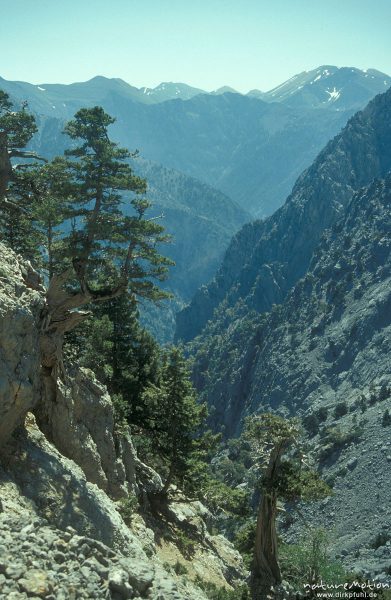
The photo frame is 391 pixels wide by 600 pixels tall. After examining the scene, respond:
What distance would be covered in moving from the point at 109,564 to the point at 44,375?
7.53 m

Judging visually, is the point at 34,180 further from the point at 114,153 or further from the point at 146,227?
the point at 146,227

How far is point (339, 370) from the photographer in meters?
106

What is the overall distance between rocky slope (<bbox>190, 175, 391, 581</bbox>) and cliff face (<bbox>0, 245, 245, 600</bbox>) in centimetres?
2491

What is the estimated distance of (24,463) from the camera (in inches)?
564

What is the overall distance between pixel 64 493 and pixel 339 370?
96936mm

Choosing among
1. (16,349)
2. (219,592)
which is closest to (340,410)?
(219,592)

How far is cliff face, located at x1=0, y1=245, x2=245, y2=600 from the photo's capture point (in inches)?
419

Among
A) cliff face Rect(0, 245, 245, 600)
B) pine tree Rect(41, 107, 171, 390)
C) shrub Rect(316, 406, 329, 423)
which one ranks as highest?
pine tree Rect(41, 107, 171, 390)

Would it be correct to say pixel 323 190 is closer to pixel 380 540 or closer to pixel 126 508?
pixel 380 540

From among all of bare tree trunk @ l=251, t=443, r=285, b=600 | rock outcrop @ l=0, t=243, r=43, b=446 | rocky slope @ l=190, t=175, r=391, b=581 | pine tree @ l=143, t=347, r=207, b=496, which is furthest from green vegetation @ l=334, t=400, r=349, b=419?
rock outcrop @ l=0, t=243, r=43, b=446

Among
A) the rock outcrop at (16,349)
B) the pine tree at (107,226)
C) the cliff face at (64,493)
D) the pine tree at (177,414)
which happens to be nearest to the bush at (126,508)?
the cliff face at (64,493)

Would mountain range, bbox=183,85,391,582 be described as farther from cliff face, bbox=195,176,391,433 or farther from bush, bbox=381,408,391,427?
cliff face, bbox=195,176,391,433

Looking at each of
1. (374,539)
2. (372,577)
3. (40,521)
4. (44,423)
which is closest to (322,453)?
(374,539)

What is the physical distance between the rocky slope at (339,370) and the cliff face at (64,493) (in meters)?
24.9
